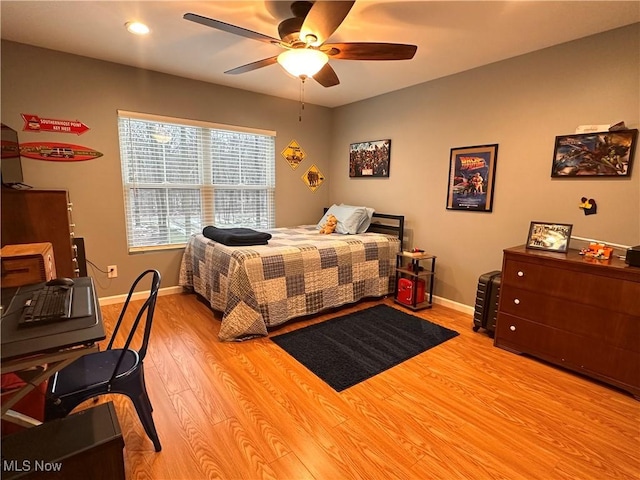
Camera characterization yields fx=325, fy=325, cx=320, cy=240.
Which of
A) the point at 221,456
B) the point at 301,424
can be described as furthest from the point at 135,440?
the point at 301,424

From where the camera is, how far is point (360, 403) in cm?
194

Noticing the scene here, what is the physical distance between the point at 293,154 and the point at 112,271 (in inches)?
102

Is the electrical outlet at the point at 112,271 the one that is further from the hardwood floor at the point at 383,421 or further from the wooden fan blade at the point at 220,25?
the wooden fan blade at the point at 220,25

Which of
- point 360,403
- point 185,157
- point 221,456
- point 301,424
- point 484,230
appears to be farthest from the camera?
point 185,157

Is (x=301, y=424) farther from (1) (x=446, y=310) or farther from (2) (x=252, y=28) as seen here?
(2) (x=252, y=28)

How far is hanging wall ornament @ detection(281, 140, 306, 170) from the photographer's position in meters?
4.42

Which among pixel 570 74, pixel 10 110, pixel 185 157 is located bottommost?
pixel 185 157

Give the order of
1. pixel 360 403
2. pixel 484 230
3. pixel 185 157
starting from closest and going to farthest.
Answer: pixel 360 403
pixel 484 230
pixel 185 157

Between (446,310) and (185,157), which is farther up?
(185,157)

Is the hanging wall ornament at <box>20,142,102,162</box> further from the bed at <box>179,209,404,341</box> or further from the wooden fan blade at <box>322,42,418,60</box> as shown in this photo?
the wooden fan blade at <box>322,42,418,60</box>

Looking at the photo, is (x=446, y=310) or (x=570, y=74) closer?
(x=570, y=74)

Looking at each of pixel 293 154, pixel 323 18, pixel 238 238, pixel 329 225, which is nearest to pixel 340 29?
pixel 323 18

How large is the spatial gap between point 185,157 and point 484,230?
3.29 meters

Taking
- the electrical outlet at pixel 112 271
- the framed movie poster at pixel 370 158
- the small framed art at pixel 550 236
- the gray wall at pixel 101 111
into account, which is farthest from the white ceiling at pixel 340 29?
the electrical outlet at pixel 112 271
